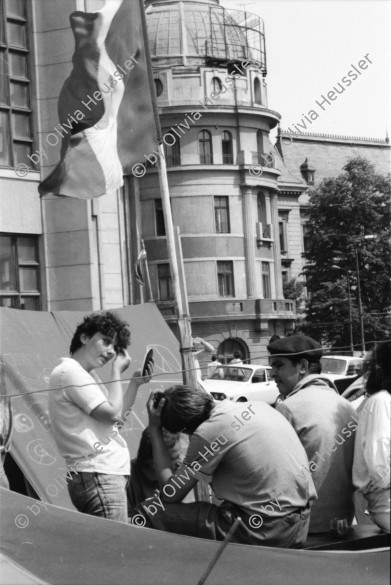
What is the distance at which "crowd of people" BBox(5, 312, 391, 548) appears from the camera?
521cm

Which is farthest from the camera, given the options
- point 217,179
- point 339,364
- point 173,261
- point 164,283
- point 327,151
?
point 327,151

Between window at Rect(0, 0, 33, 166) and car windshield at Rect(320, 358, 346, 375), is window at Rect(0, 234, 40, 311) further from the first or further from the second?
car windshield at Rect(320, 358, 346, 375)

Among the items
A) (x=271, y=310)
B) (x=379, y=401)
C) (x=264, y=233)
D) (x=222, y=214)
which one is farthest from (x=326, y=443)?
(x=264, y=233)

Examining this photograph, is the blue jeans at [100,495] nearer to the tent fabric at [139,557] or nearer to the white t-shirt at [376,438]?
the tent fabric at [139,557]

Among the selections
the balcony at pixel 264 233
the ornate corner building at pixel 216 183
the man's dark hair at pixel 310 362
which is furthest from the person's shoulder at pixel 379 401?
the balcony at pixel 264 233

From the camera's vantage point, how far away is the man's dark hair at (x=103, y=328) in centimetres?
605

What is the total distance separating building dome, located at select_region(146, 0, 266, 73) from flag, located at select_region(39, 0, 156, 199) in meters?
48.7

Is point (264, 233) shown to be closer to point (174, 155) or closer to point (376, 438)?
point (174, 155)

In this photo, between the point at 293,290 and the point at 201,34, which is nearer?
the point at 201,34

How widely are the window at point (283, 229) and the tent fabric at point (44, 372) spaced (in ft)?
222

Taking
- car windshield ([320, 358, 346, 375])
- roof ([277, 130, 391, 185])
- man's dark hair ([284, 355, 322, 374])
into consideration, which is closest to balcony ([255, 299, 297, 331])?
roof ([277, 130, 391, 185])

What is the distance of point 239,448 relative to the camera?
5250mm

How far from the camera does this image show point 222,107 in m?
57.5

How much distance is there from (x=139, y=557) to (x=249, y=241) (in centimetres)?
5339
